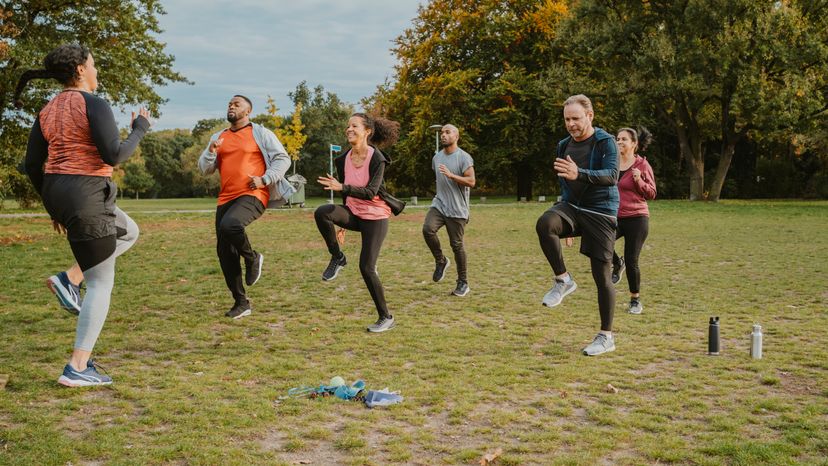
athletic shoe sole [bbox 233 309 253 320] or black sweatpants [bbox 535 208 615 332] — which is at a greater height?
black sweatpants [bbox 535 208 615 332]

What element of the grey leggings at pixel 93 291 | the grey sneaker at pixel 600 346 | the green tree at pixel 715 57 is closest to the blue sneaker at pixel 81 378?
the grey leggings at pixel 93 291

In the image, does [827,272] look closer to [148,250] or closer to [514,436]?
[514,436]

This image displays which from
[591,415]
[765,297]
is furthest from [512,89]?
[591,415]

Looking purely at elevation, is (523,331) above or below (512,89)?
below

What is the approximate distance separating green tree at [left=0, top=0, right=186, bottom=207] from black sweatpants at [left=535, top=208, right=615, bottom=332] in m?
17.3

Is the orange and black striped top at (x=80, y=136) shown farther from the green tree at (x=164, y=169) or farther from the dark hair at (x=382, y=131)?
the green tree at (x=164, y=169)

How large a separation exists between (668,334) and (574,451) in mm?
3513

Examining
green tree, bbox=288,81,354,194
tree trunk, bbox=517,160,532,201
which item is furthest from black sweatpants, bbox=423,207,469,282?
green tree, bbox=288,81,354,194

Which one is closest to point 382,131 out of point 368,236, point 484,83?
point 368,236

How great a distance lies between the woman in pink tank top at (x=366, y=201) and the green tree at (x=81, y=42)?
1514cm

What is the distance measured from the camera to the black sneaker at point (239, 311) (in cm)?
769

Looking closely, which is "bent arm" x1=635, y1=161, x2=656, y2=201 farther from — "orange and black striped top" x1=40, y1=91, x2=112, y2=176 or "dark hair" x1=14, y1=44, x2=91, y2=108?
"dark hair" x1=14, y1=44, x2=91, y2=108

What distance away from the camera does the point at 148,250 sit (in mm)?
15258

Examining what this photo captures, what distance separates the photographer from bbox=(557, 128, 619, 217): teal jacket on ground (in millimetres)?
5738
